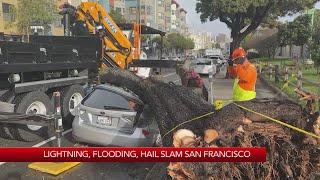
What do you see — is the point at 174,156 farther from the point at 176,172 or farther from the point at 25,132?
the point at 25,132

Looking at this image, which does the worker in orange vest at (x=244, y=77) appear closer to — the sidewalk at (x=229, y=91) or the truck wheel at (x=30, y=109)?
the truck wheel at (x=30, y=109)

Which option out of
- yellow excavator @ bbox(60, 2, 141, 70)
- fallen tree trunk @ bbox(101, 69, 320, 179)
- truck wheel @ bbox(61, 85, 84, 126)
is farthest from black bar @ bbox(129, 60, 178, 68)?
fallen tree trunk @ bbox(101, 69, 320, 179)

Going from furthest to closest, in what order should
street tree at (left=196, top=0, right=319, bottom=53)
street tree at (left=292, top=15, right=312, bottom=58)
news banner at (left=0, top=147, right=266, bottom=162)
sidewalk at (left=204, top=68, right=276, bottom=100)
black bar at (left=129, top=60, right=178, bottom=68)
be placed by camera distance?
street tree at (left=292, top=15, right=312, bottom=58)
street tree at (left=196, top=0, right=319, bottom=53)
sidewalk at (left=204, top=68, right=276, bottom=100)
black bar at (left=129, top=60, right=178, bottom=68)
news banner at (left=0, top=147, right=266, bottom=162)

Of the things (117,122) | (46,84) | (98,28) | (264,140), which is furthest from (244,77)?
(98,28)

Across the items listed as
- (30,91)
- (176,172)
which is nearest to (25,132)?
(30,91)

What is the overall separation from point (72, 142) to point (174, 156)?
545 cm

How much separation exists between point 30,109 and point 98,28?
195 inches

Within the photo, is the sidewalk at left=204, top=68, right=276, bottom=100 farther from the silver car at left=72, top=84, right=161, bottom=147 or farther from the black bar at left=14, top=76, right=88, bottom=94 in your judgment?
the silver car at left=72, top=84, right=161, bottom=147

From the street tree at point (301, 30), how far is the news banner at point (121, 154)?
43.0m

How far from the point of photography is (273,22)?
108ft

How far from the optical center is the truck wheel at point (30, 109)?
7.69m

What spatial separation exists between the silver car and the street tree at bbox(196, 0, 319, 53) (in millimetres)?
20628

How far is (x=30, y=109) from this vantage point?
793 centimetres

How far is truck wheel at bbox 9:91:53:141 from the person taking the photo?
7.69 m
